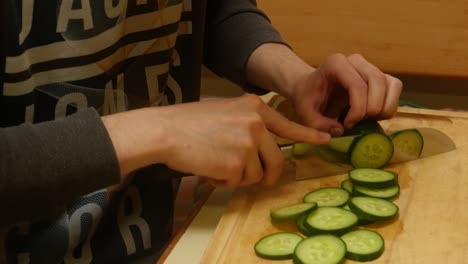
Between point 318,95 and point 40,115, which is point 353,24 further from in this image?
point 40,115

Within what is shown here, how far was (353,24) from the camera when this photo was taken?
5.49 ft

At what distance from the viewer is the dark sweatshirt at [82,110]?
73 centimetres

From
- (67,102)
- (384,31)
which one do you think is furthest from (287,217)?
(384,31)

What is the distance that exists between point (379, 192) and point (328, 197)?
0.07m

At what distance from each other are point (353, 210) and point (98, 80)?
15.4 inches

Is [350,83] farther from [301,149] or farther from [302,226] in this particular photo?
[302,226]

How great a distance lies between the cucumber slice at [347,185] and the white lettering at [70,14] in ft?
1.37

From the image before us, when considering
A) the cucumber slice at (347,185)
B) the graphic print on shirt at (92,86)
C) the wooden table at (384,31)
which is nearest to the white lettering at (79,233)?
the graphic print on shirt at (92,86)

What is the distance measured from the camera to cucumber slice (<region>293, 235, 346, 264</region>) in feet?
2.55

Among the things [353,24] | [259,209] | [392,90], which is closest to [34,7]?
[259,209]

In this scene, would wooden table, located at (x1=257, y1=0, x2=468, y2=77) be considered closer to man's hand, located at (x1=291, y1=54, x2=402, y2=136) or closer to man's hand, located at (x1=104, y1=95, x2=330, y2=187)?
man's hand, located at (x1=291, y1=54, x2=402, y2=136)

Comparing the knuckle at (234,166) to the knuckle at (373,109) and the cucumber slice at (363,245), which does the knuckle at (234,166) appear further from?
the knuckle at (373,109)

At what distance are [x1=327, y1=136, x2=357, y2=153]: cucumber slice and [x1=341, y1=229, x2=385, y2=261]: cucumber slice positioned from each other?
197 mm

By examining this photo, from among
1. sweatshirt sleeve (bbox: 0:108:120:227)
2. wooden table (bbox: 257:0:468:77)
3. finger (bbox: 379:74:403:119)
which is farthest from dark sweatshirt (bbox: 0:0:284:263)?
wooden table (bbox: 257:0:468:77)
